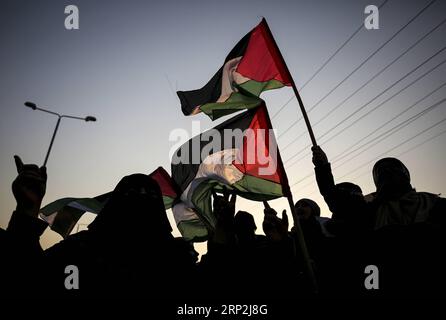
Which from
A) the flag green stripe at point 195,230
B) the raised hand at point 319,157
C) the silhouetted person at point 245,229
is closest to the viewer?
the raised hand at point 319,157

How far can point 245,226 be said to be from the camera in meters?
4.11

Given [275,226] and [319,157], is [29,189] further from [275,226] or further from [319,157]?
[319,157]

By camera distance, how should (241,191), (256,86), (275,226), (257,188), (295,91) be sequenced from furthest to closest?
1. (256,86)
2. (241,191)
3. (257,188)
4. (295,91)
5. (275,226)

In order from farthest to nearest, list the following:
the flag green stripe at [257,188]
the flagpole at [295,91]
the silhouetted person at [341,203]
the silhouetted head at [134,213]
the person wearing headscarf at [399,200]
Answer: the flag green stripe at [257,188]
the flagpole at [295,91]
the silhouetted person at [341,203]
the person wearing headscarf at [399,200]
the silhouetted head at [134,213]

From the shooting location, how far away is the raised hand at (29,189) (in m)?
1.91

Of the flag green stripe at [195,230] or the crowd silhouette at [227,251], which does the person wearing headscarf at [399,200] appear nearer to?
the crowd silhouette at [227,251]

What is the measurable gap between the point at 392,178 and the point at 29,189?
306cm

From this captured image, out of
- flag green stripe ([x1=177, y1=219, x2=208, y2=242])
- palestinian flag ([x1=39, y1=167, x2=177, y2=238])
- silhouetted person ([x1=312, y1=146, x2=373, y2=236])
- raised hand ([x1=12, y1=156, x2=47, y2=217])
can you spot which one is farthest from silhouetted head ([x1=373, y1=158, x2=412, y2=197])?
palestinian flag ([x1=39, y1=167, x2=177, y2=238])

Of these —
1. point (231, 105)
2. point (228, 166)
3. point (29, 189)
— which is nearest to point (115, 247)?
point (29, 189)

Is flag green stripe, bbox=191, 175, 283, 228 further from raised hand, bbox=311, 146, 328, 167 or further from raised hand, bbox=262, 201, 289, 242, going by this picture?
raised hand, bbox=311, 146, 328, 167

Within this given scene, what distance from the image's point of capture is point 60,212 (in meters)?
4.80

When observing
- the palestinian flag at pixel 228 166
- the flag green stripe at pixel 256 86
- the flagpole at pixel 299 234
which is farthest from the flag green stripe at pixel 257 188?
the flag green stripe at pixel 256 86

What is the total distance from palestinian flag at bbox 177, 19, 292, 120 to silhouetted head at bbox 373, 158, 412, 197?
1.56 metres
